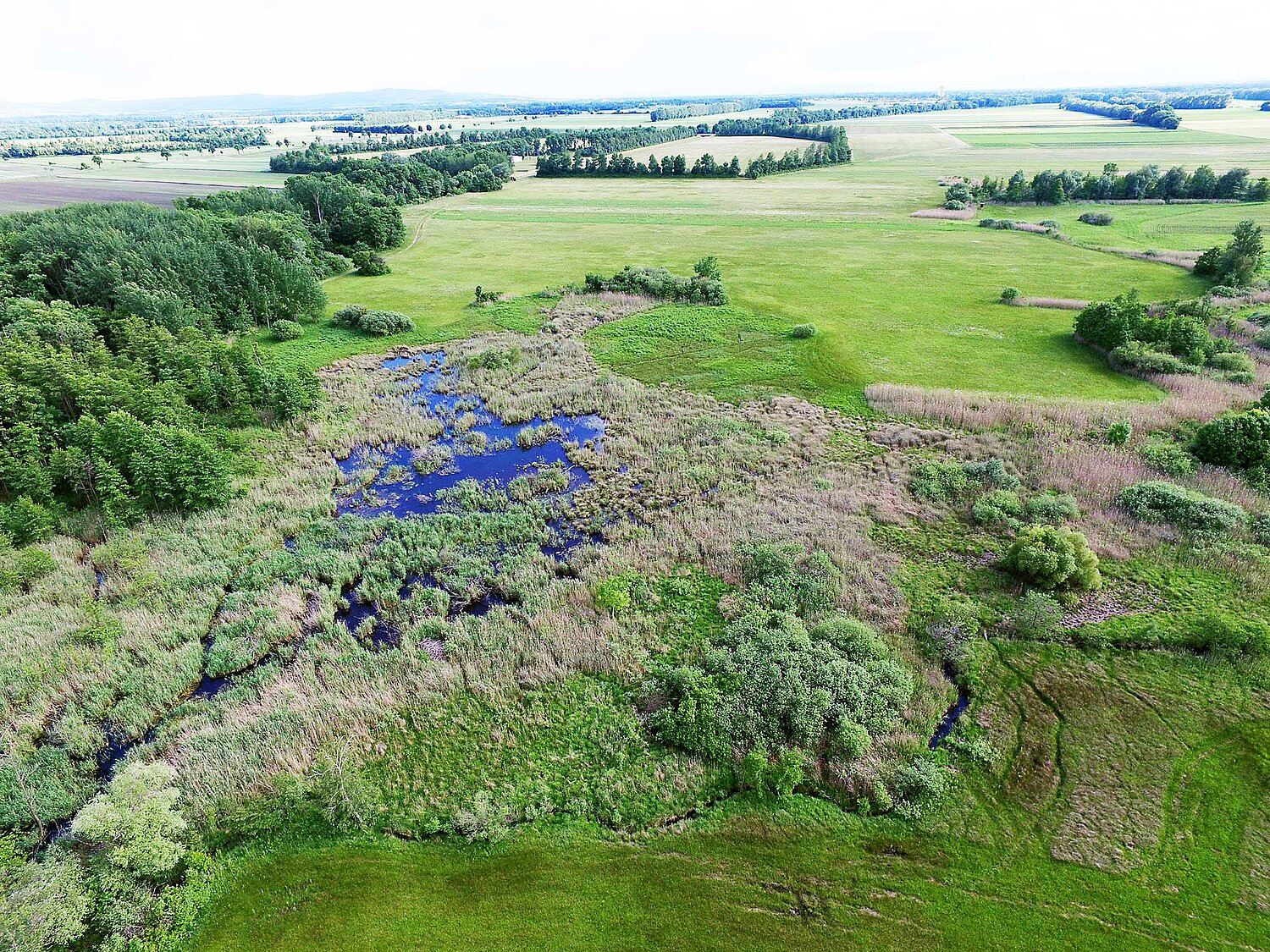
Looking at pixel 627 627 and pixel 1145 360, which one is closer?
pixel 627 627

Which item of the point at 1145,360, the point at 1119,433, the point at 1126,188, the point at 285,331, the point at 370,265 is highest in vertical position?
the point at 1126,188

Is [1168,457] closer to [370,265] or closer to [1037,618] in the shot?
[1037,618]

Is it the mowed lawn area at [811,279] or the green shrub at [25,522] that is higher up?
the mowed lawn area at [811,279]

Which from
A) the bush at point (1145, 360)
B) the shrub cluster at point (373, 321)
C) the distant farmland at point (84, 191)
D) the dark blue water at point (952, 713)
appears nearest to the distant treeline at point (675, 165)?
the distant farmland at point (84, 191)

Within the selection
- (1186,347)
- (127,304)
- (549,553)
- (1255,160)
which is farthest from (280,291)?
(1255,160)

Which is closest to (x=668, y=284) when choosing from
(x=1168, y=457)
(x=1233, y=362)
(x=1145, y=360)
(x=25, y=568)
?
(x=1145, y=360)

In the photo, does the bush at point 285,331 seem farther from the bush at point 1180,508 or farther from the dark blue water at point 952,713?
the bush at point 1180,508

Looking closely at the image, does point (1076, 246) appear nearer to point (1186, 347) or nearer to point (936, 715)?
point (1186, 347)
